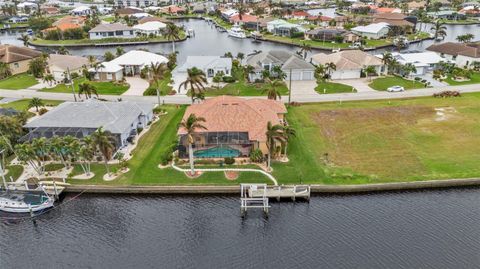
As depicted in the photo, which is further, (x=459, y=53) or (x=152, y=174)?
(x=459, y=53)

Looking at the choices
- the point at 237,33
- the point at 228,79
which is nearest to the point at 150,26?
the point at 237,33

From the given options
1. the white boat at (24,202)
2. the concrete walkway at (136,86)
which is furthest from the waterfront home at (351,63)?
the white boat at (24,202)

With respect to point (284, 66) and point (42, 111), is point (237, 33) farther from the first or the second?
point (42, 111)

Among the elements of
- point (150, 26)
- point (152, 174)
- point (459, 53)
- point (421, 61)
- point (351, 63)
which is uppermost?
point (150, 26)

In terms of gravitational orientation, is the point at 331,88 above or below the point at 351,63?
below

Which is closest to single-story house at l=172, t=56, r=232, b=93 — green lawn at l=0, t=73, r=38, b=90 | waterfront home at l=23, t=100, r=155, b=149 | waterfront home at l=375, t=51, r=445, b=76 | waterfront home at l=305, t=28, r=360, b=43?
waterfront home at l=23, t=100, r=155, b=149

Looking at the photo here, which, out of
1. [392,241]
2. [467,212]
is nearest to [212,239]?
[392,241]

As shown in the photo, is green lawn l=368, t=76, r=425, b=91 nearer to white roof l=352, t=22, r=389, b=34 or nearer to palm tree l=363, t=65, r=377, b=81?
palm tree l=363, t=65, r=377, b=81
